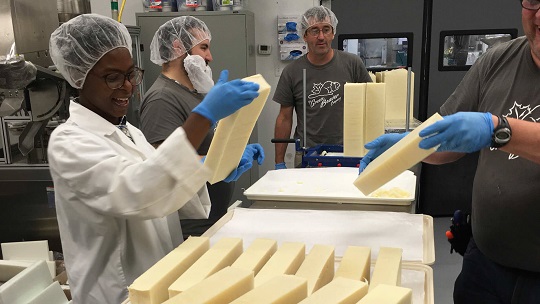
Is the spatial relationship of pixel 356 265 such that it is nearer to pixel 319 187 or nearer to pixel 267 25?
pixel 319 187

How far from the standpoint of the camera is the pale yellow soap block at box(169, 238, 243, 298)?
3.40ft

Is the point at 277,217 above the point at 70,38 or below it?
below

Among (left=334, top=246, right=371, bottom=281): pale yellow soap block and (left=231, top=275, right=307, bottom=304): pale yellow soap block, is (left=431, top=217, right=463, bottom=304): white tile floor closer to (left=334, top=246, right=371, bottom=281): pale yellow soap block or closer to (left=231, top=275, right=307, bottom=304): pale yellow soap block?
(left=334, top=246, right=371, bottom=281): pale yellow soap block

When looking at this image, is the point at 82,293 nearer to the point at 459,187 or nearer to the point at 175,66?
the point at 175,66

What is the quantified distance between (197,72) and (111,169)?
4.07ft

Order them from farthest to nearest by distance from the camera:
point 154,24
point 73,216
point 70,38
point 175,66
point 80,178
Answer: point 154,24 < point 175,66 < point 70,38 < point 73,216 < point 80,178

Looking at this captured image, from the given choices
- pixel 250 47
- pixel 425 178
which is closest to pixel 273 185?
pixel 250 47

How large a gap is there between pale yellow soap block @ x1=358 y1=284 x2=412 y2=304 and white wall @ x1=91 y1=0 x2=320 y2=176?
340 centimetres

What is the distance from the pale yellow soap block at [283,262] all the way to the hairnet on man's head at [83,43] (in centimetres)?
79

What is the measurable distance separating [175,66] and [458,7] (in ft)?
9.28

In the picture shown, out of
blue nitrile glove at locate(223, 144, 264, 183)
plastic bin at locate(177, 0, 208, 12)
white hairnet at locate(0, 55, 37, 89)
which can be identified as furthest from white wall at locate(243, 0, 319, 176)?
white hairnet at locate(0, 55, 37, 89)

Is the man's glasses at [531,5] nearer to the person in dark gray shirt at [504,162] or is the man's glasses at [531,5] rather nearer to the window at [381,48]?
the person in dark gray shirt at [504,162]

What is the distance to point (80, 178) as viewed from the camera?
119 cm

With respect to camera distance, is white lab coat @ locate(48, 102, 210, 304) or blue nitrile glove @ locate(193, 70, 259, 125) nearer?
white lab coat @ locate(48, 102, 210, 304)
